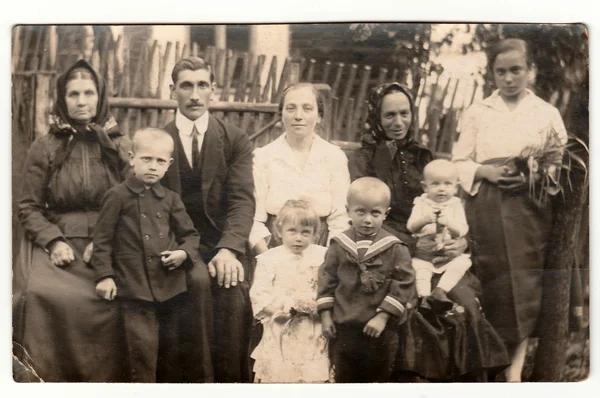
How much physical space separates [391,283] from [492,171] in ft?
2.24

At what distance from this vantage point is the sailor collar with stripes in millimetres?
2541

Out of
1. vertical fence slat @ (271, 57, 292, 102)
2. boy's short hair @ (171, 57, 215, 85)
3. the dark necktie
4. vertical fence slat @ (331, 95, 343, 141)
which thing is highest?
boy's short hair @ (171, 57, 215, 85)

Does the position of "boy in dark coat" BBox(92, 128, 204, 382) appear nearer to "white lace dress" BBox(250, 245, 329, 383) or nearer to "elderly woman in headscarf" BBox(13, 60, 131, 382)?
"elderly woman in headscarf" BBox(13, 60, 131, 382)

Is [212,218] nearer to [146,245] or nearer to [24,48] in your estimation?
[146,245]

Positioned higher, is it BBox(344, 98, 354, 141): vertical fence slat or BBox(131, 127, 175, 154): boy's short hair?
BBox(344, 98, 354, 141): vertical fence slat

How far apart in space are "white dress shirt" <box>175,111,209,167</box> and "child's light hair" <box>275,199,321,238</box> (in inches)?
18.4

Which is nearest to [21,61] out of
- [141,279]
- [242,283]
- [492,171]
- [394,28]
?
[141,279]

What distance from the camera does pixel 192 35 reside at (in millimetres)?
2586

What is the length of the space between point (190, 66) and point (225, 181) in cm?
54

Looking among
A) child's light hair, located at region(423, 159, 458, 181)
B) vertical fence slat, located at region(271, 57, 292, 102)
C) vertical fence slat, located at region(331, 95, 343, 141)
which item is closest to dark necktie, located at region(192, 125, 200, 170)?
vertical fence slat, located at region(271, 57, 292, 102)

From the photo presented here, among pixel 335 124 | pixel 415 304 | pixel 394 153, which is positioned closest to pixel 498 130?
pixel 394 153

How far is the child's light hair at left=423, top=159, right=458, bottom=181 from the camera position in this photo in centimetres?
259

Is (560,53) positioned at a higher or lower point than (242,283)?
higher

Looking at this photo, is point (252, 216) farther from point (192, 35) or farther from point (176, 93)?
point (192, 35)
